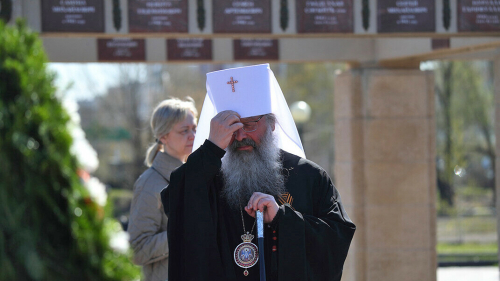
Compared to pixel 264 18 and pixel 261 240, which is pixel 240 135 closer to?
pixel 261 240

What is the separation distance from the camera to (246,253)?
134 inches

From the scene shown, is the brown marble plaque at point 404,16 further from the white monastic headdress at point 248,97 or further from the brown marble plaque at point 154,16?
the white monastic headdress at point 248,97

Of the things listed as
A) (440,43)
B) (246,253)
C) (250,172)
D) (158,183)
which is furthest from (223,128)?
(440,43)

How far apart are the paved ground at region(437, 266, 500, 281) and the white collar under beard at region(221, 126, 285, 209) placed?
8339 mm

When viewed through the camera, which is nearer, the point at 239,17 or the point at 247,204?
the point at 247,204

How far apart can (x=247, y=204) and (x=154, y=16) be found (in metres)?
2.19

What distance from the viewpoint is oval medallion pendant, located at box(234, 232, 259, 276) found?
11.1ft

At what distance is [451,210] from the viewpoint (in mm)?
25219

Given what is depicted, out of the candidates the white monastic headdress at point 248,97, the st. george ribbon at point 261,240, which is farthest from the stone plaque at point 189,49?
the st. george ribbon at point 261,240

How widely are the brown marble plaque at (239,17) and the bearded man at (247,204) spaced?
4.81ft

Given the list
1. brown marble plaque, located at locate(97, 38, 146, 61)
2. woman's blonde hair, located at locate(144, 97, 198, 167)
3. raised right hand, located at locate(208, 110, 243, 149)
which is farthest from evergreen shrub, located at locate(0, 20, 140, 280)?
brown marble plaque, located at locate(97, 38, 146, 61)

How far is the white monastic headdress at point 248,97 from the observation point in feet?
11.7

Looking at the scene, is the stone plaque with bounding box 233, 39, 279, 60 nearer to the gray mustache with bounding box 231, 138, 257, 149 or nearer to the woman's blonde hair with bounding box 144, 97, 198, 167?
the woman's blonde hair with bounding box 144, 97, 198, 167

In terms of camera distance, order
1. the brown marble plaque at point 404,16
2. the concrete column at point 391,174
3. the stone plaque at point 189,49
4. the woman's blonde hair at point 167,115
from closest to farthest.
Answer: the woman's blonde hair at point 167,115
the brown marble plaque at point 404,16
the concrete column at point 391,174
the stone plaque at point 189,49
